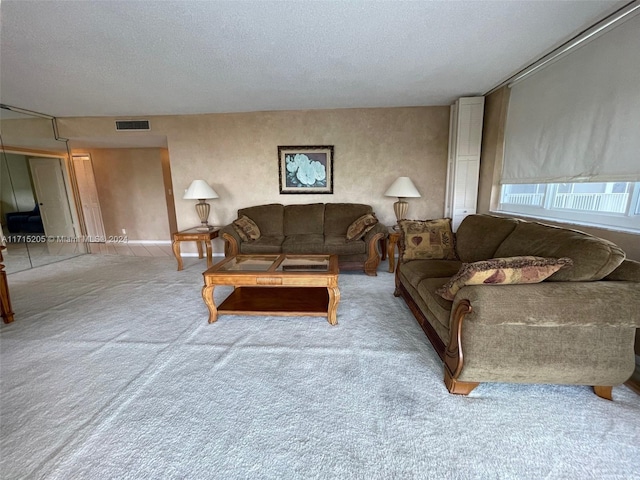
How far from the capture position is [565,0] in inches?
68.4

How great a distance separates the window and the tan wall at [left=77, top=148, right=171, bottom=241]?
6481 millimetres

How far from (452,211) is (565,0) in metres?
2.56

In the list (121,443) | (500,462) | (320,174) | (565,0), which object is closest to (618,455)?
(500,462)

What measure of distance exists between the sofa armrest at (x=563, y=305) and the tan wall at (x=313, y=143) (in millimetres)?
3156

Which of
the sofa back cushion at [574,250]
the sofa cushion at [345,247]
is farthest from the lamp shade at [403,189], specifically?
the sofa back cushion at [574,250]

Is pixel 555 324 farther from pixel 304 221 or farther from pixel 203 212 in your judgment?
pixel 203 212

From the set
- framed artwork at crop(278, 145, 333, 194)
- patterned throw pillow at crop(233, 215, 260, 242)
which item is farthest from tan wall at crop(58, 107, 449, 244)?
patterned throw pillow at crop(233, 215, 260, 242)

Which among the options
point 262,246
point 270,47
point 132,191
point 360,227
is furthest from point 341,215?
point 132,191

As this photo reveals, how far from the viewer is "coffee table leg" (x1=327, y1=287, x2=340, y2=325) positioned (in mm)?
2229

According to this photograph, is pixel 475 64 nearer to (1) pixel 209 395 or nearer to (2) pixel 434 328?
(2) pixel 434 328

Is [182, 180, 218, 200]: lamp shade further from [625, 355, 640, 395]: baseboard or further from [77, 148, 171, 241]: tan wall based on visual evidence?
[625, 355, 640, 395]: baseboard

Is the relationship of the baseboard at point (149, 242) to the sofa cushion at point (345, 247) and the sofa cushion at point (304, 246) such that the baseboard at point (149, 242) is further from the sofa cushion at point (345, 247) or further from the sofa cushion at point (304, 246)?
the sofa cushion at point (345, 247)

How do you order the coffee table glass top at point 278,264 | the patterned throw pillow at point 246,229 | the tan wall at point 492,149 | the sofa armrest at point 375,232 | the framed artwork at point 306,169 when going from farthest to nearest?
the framed artwork at point 306,169, the patterned throw pillow at point 246,229, the sofa armrest at point 375,232, the tan wall at point 492,149, the coffee table glass top at point 278,264

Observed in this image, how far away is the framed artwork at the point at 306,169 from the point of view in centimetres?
423
